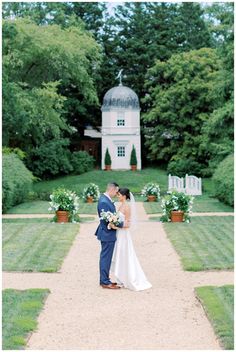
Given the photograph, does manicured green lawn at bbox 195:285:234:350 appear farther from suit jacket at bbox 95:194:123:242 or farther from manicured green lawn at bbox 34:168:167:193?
manicured green lawn at bbox 34:168:167:193

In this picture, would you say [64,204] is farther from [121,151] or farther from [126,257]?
[121,151]

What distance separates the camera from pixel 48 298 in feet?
36.4

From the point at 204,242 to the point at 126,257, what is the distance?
219 inches

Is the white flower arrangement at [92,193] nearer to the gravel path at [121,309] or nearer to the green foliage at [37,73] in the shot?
the green foliage at [37,73]

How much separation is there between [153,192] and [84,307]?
23.4 metres

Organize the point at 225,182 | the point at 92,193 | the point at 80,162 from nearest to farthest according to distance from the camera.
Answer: the point at 225,182, the point at 92,193, the point at 80,162

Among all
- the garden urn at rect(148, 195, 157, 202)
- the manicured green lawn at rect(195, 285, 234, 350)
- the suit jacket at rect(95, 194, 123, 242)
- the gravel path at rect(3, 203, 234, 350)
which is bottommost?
the gravel path at rect(3, 203, 234, 350)

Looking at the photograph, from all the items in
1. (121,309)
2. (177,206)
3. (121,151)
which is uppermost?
(121,151)

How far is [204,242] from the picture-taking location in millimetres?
17344

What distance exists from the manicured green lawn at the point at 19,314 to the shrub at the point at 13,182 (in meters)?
16.5

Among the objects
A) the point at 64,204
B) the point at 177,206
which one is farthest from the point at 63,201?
the point at 177,206

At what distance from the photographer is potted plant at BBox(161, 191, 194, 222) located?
72.1 ft

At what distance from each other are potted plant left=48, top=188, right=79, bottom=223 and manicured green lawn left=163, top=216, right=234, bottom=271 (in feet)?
9.91

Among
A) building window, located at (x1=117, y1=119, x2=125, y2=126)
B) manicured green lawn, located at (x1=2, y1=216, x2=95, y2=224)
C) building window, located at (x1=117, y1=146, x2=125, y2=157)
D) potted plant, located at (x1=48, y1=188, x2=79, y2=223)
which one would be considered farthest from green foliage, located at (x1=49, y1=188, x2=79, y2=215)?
building window, located at (x1=117, y1=119, x2=125, y2=126)
